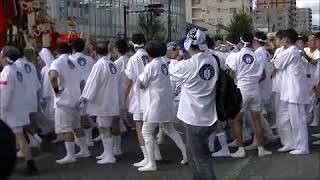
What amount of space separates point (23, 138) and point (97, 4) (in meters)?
47.7

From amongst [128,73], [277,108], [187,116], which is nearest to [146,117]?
[128,73]

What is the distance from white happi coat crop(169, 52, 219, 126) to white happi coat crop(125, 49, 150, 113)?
226cm

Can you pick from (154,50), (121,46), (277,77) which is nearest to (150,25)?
(121,46)

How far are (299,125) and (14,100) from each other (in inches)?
179

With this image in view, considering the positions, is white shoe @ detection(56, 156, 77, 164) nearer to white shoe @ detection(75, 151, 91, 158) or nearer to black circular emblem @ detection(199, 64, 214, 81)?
white shoe @ detection(75, 151, 91, 158)

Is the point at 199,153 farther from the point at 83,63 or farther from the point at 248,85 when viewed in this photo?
the point at 83,63

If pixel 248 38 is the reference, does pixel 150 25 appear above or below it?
below

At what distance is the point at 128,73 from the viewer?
959 cm

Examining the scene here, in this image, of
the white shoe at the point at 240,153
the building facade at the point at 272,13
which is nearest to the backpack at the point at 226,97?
the white shoe at the point at 240,153

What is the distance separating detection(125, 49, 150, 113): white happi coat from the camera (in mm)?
9538

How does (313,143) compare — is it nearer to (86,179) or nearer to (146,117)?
(146,117)

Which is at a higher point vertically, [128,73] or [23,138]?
[128,73]

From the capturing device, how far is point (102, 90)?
31.8 ft

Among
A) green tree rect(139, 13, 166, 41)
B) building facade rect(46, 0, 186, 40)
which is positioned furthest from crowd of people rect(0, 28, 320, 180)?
green tree rect(139, 13, 166, 41)
